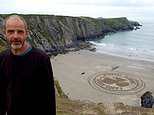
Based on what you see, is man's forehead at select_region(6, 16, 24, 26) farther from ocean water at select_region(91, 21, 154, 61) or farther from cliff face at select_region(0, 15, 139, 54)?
ocean water at select_region(91, 21, 154, 61)

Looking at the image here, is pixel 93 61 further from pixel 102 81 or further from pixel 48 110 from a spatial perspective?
pixel 48 110

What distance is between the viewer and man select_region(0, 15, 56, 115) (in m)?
3.91

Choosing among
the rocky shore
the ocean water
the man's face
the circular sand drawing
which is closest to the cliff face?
the ocean water

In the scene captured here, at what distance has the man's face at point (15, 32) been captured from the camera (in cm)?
388

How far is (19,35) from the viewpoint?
391cm

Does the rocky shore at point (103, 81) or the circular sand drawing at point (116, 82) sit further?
the circular sand drawing at point (116, 82)

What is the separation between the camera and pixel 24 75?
12.8 feet

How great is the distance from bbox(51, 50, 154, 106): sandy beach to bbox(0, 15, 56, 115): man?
2612 centimetres

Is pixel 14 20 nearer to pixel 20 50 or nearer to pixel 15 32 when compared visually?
pixel 15 32

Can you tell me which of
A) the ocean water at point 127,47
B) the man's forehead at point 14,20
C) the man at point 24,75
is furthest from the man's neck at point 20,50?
the ocean water at point 127,47

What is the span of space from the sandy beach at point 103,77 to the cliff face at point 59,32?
9.61 meters

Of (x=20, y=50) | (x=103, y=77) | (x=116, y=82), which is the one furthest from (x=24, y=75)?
(x=103, y=77)

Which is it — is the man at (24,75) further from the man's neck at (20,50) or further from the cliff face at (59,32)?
the cliff face at (59,32)

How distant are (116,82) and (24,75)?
3849cm
